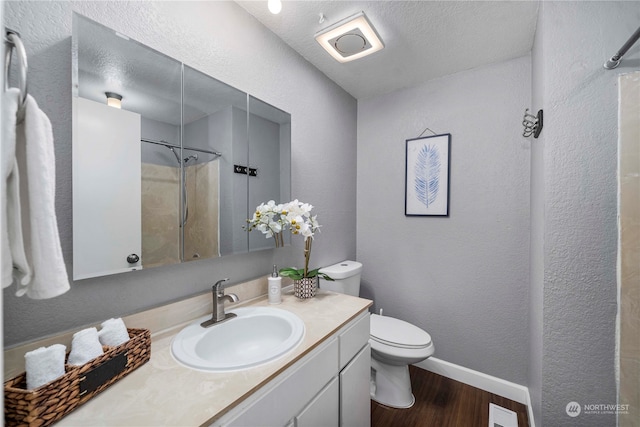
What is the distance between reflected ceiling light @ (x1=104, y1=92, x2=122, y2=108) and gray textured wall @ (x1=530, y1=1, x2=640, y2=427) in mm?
1768

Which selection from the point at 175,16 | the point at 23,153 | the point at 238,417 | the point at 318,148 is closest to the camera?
the point at 23,153

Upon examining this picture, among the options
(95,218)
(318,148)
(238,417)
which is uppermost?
(318,148)

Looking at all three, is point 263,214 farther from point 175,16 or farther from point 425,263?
point 425,263

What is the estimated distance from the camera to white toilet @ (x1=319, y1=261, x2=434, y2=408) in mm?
1549

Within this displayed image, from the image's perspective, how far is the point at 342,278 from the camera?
1.84m

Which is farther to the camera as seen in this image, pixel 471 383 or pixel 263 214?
pixel 471 383

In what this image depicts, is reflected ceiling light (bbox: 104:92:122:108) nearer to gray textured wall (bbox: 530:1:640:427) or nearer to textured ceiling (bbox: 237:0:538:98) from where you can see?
textured ceiling (bbox: 237:0:538:98)

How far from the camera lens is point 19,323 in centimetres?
75

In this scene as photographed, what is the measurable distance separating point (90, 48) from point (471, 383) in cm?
274

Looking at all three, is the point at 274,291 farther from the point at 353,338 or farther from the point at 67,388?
the point at 67,388

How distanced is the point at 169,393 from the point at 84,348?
0.93 feet

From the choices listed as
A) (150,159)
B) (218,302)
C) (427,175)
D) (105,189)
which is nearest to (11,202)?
(105,189)

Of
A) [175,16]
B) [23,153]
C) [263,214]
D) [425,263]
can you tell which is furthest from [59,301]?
[425,263]

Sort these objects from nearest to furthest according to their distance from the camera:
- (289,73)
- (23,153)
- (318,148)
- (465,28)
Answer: (23,153), (465,28), (289,73), (318,148)
